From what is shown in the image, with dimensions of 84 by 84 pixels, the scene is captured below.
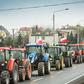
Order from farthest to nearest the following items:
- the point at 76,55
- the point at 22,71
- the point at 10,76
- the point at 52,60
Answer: the point at 76,55 < the point at 52,60 < the point at 22,71 < the point at 10,76

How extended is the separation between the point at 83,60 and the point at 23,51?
1166 inches

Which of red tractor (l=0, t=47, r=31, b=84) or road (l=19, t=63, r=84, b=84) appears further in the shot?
road (l=19, t=63, r=84, b=84)

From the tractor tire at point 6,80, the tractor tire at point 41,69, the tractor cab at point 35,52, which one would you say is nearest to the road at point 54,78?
the tractor tire at point 41,69

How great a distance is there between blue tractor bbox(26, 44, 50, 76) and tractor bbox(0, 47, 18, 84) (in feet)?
22.9

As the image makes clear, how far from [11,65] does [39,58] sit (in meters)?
8.78

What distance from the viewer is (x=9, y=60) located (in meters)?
22.4

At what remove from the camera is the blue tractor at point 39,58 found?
1190 inches

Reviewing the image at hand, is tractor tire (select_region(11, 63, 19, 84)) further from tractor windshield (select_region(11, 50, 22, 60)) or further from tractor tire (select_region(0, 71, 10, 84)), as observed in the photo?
tractor tire (select_region(0, 71, 10, 84))

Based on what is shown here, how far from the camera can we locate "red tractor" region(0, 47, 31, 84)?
21.7m

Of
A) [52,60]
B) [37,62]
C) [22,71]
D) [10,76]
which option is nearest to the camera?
[10,76]

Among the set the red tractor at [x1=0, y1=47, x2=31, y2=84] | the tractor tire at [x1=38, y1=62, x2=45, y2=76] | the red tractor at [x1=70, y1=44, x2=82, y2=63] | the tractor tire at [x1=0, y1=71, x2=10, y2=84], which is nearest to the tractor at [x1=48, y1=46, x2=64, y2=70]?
the tractor tire at [x1=38, y1=62, x2=45, y2=76]

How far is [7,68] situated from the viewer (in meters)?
22.3

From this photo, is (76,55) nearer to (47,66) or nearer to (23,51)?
(47,66)

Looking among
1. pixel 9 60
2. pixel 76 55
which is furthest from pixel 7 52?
pixel 76 55
